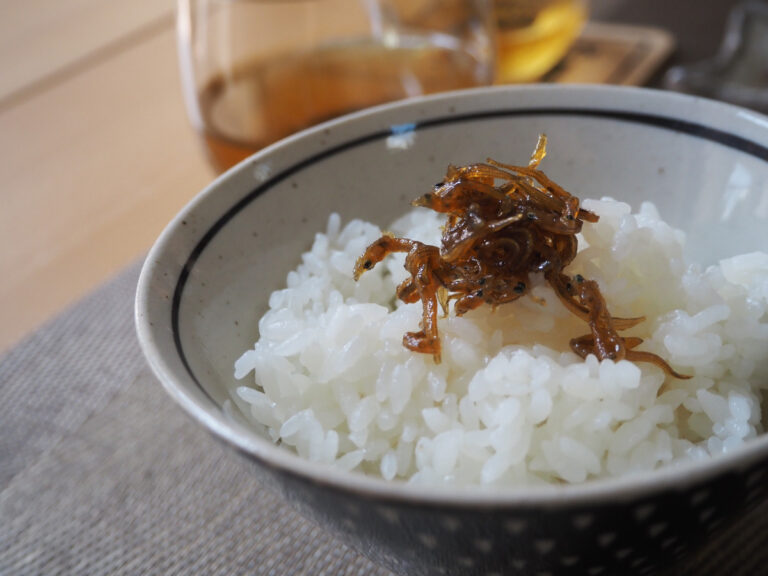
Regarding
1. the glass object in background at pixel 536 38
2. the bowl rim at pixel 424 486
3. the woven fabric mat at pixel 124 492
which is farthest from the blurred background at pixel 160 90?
the bowl rim at pixel 424 486

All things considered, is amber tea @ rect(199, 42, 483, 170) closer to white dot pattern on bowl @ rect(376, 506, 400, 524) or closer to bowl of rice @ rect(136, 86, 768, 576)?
bowl of rice @ rect(136, 86, 768, 576)

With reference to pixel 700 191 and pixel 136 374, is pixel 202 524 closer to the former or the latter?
pixel 136 374

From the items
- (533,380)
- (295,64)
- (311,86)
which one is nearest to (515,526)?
(533,380)

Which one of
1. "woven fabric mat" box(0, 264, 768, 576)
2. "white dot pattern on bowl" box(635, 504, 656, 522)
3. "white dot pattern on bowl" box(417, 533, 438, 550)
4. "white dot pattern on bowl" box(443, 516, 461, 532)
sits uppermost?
"white dot pattern on bowl" box(443, 516, 461, 532)

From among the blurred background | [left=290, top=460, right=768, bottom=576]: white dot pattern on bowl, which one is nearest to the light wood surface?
the blurred background

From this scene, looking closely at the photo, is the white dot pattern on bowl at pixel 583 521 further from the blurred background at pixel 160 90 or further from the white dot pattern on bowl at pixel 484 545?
the blurred background at pixel 160 90

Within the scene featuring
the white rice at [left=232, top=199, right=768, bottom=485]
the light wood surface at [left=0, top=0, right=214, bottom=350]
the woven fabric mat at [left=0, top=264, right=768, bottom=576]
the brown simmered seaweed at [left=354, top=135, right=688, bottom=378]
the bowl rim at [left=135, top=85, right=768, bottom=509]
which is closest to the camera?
the bowl rim at [left=135, top=85, right=768, bottom=509]
